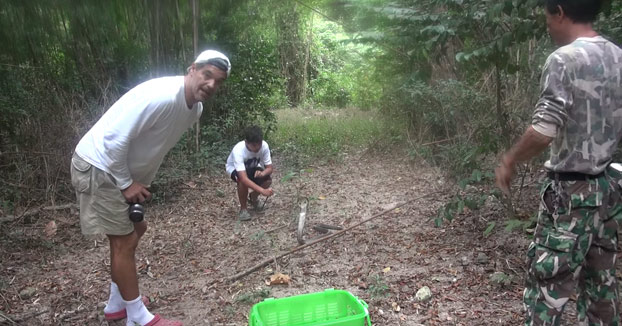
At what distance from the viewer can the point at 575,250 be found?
5.85 ft

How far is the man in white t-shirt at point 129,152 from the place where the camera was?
90.4 inches

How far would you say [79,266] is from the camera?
3.67 m

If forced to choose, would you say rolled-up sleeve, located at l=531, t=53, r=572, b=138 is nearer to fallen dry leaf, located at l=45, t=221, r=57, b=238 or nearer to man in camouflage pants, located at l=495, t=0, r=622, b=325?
man in camouflage pants, located at l=495, t=0, r=622, b=325

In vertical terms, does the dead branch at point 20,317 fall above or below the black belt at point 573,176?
below

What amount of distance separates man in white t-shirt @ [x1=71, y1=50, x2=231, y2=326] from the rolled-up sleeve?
152 centimetres

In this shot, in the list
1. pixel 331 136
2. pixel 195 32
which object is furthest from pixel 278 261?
pixel 331 136

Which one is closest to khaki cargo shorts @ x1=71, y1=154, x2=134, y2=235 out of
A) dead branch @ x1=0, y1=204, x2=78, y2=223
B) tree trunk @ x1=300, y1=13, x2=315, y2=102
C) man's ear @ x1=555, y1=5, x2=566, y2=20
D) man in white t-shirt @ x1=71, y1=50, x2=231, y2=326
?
man in white t-shirt @ x1=71, y1=50, x2=231, y2=326

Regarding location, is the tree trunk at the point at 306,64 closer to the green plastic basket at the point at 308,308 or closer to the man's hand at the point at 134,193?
the man's hand at the point at 134,193

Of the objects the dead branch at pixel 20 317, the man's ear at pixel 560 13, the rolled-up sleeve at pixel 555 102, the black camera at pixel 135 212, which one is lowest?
the dead branch at pixel 20 317

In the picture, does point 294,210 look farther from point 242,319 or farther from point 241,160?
point 242,319

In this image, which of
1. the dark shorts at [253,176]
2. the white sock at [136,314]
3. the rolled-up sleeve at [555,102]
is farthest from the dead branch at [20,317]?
the rolled-up sleeve at [555,102]

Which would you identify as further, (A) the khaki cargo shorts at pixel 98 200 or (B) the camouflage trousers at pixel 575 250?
(A) the khaki cargo shorts at pixel 98 200

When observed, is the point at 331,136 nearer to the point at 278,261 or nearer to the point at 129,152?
the point at 278,261

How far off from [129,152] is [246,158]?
2.16 metres
